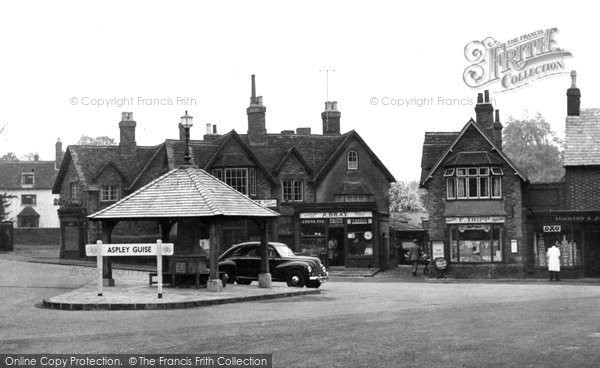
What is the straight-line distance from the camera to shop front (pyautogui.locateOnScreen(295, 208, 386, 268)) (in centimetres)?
5062

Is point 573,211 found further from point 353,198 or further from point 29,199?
point 29,199

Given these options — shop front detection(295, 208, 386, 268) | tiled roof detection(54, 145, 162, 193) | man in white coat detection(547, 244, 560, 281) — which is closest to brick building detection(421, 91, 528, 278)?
man in white coat detection(547, 244, 560, 281)

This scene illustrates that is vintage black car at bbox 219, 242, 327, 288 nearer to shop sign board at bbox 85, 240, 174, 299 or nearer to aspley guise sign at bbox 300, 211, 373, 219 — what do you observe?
shop sign board at bbox 85, 240, 174, 299

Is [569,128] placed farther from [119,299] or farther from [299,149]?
[119,299]

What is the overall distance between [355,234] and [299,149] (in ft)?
24.4

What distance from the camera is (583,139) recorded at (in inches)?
1759

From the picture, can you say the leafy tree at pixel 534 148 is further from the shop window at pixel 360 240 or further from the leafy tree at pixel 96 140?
the leafy tree at pixel 96 140

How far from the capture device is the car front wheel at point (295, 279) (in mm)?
31156

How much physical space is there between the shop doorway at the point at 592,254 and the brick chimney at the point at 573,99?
23.4 feet

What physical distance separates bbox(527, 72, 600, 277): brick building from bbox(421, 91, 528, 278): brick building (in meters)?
0.77

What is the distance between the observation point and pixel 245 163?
172 feet

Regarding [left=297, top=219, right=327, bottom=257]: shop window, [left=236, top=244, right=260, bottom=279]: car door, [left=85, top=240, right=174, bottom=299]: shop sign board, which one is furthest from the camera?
[left=297, top=219, right=327, bottom=257]: shop window

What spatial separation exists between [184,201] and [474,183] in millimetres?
20952

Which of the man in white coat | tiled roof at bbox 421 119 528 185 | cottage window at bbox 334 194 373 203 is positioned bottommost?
the man in white coat
